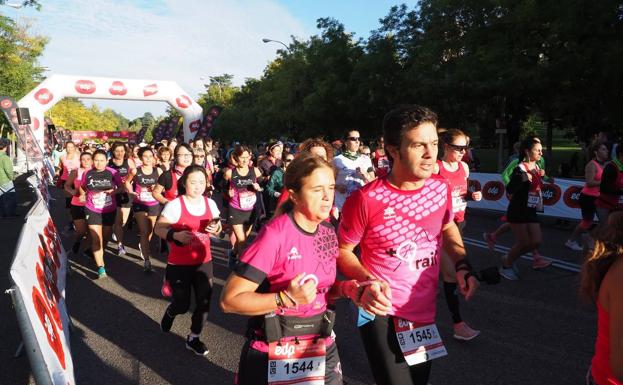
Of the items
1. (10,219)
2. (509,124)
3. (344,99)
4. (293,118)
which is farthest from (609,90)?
(293,118)

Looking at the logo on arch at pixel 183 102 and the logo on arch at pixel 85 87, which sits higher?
the logo on arch at pixel 85 87

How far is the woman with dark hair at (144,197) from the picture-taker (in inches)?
305

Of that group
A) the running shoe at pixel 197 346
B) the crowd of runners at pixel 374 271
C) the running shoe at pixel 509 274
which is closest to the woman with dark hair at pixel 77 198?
the running shoe at pixel 197 346

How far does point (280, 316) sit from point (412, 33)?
22.1 meters

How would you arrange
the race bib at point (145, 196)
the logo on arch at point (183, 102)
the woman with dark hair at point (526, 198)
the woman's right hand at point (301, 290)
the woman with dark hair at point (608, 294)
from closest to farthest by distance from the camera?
the woman with dark hair at point (608, 294) → the woman's right hand at point (301, 290) → the woman with dark hair at point (526, 198) → the race bib at point (145, 196) → the logo on arch at point (183, 102)

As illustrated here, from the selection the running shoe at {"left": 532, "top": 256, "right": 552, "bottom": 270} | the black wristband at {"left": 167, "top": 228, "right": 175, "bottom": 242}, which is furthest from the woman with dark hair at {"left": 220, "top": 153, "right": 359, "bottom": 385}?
the running shoe at {"left": 532, "top": 256, "right": 552, "bottom": 270}

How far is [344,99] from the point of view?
25953mm

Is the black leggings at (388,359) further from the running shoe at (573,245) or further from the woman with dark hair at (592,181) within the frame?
the running shoe at (573,245)

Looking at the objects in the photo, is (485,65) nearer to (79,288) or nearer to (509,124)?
(509,124)

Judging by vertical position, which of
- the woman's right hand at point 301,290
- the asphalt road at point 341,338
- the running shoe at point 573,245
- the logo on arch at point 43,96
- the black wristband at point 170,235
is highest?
the logo on arch at point 43,96

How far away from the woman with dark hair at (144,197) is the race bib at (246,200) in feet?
4.79

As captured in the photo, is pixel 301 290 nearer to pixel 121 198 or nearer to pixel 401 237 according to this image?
pixel 401 237

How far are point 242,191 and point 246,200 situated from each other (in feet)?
0.50

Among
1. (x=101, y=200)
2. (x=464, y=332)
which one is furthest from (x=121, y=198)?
(x=464, y=332)
